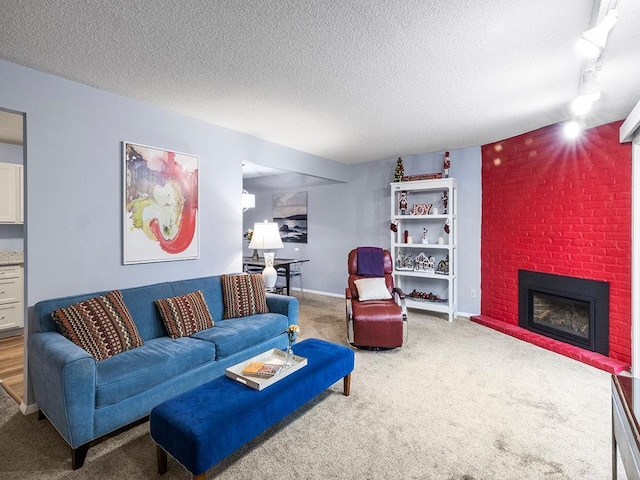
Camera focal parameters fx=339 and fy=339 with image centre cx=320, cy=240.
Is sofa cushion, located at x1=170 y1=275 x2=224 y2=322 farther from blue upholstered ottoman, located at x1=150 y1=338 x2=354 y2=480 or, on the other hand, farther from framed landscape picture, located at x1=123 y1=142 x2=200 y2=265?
blue upholstered ottoman, located at x1=150 y1=338 x2=354 y2=480

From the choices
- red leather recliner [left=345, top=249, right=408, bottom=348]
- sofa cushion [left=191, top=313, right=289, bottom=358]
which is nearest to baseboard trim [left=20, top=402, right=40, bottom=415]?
sofa cushion [left=191, top=313, right=289, bottom=358]

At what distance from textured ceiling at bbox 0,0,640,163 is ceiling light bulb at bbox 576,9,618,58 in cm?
31

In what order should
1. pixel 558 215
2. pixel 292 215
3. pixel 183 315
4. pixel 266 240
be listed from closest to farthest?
1. pixel 183 315
2. pixel 558 215
3. pixel 266 240
4. pixel 292 215

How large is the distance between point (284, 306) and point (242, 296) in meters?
0.44

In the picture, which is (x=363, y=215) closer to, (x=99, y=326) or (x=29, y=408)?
(x=99, y=326)

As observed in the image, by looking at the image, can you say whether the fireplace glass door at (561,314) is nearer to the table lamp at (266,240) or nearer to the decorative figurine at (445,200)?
the decorative figurine at (445,200)

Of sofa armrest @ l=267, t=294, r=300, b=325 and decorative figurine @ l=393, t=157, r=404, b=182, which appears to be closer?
sofa armrest @ l=267, t=294, r=300, b=325

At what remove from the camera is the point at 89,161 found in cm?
274

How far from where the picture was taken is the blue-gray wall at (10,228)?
420 cm

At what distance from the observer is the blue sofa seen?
6.21 feet

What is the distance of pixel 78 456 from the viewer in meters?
1.89

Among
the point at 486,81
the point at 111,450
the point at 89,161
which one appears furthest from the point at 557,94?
the point at 111,450

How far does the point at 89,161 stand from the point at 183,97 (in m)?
0.93

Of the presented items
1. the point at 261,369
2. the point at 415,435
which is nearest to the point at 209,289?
the point at 261,369
